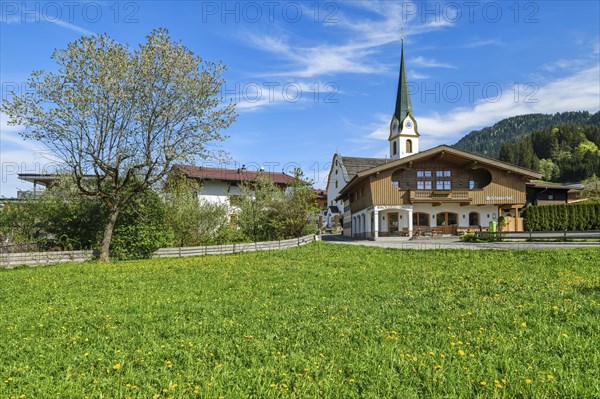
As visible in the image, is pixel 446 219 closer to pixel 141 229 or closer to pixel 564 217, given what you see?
pixel 564 217

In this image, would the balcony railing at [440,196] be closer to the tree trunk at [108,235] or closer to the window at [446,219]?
the window at [446,219]

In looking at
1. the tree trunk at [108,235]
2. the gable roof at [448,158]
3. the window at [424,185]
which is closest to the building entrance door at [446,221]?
the window at [424,185]

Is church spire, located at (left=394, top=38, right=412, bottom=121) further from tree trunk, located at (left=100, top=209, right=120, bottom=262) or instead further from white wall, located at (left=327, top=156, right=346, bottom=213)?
tree trunk, located at (left=100, top=209, right=120, bottom=262)

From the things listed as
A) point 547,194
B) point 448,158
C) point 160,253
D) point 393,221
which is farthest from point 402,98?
point 160,253

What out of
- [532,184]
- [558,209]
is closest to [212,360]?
[558,209]

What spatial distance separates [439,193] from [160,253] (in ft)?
88.7

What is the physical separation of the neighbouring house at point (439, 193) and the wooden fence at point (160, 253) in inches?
433

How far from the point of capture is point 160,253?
24016 mm

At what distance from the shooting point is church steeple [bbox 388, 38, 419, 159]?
186 feet

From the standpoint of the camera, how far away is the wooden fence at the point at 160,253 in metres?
19.9

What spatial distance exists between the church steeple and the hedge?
65.1ft

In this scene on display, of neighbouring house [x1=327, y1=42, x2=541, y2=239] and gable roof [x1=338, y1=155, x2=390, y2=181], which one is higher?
gable roof [x1=338, y1=155, x2=390, y2=181]

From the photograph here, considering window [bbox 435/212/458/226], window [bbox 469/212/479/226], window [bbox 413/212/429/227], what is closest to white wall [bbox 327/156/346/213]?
window [bbox 413/212/429/227]

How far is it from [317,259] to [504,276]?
9.13 meters
